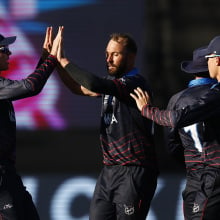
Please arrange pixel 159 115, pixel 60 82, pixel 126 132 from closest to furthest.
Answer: pixel 159 115
pixel 126 132
pixel 60 82

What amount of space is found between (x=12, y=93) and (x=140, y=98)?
0.92 m

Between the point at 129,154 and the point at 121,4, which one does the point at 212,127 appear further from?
the point at 121,4

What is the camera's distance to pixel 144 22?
30.9 ft

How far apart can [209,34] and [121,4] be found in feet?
3.96

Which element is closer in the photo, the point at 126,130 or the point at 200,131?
the point at 200,131

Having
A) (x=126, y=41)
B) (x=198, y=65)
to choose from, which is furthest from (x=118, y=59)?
(x=198, y=65)

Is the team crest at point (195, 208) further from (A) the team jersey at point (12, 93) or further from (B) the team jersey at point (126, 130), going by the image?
(A) the team jersey at point (12, 93)

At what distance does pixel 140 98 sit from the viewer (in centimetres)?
564

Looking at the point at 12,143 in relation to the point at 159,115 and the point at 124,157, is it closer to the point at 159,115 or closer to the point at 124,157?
the point at 124,157

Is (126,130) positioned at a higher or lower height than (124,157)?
higher

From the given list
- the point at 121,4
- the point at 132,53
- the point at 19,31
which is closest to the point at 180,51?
the point at 121,4

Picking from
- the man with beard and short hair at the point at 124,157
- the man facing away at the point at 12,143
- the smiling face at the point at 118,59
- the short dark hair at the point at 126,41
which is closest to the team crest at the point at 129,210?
the man with beard and short hair at the point at 124,157

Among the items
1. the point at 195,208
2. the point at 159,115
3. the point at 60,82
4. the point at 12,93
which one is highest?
the point at 60,82

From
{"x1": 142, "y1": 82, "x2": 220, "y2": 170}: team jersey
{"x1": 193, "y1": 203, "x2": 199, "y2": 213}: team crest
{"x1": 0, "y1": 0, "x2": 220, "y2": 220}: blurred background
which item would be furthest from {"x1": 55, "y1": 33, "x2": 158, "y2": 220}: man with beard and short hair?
{"x1": 0, "y1": 0, "x2": 220, "y2": 220}: blurred background
